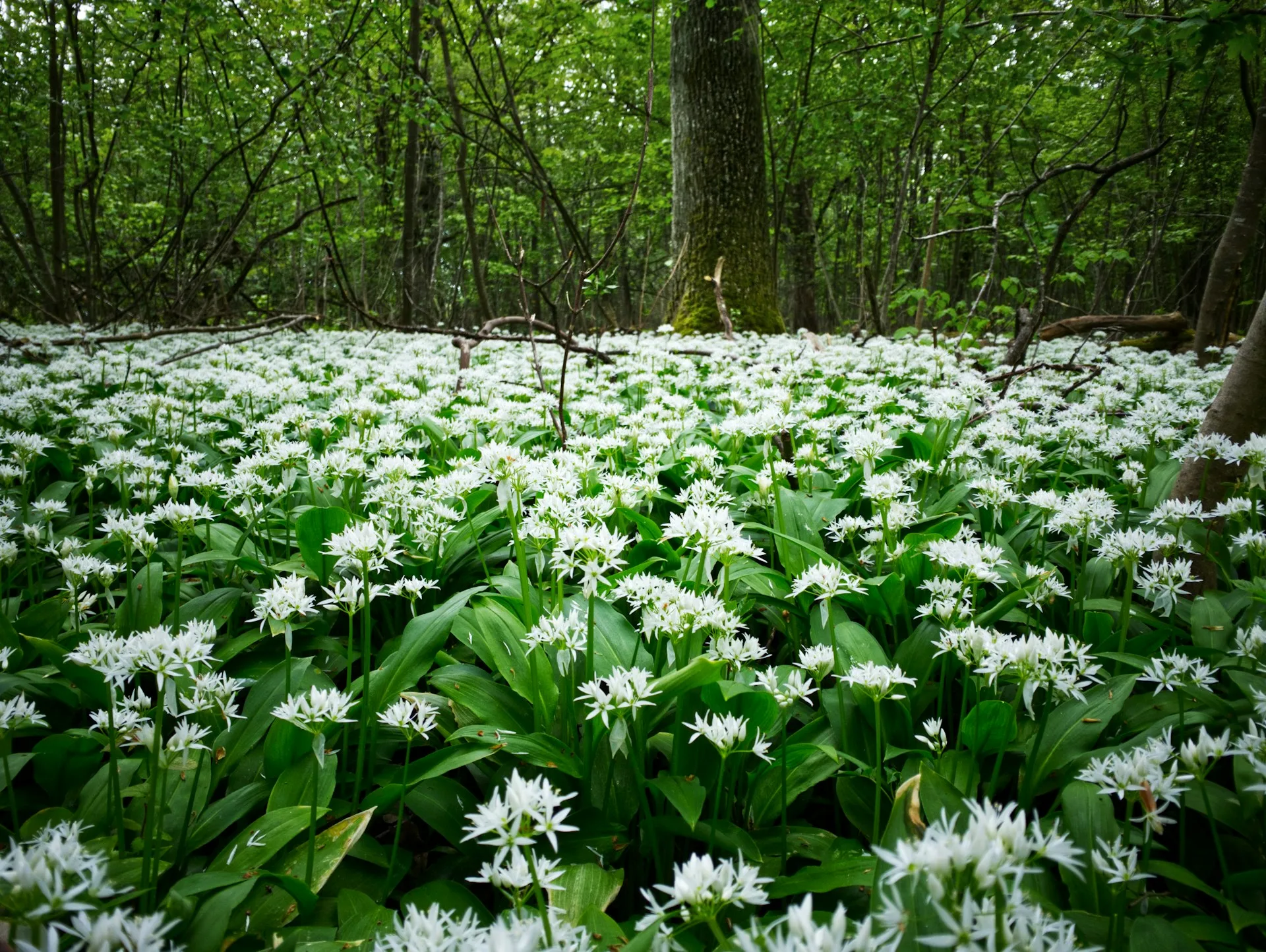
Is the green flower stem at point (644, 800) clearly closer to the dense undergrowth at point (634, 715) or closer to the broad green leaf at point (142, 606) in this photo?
the dense undergrowth at point (634, 715)

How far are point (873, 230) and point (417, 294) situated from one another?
11954 millimetres

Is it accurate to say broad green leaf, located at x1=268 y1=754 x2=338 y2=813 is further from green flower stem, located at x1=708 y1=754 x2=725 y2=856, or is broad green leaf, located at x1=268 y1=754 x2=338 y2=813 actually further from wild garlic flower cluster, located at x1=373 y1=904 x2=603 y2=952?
green flower stem, located at x1=708 y1=754 x2=725 y2=856

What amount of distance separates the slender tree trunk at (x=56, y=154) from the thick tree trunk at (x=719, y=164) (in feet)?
24.5

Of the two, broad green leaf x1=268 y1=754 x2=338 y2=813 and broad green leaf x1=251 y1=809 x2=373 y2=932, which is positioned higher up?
broad green leaf x1=268 y1=754 x2=338 y2=813

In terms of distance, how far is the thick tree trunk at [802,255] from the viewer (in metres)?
14.8

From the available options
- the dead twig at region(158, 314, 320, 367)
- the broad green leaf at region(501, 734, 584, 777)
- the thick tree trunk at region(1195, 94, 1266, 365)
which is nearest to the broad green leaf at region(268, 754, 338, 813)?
the broad green leaf at region(501, 734, 584, 777)

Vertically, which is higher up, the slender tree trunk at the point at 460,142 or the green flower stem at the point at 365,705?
the slender tree trunk at the point at 460,142

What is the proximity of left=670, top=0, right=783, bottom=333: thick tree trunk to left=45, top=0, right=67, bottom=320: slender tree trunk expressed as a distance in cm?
748

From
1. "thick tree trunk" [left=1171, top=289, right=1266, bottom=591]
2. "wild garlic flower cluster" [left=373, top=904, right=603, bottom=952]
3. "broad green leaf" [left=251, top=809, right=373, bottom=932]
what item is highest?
"thick tree trunk" [left=1171, top=289, right=1266, bottom=591]

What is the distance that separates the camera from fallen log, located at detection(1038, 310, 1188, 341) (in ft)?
21.8

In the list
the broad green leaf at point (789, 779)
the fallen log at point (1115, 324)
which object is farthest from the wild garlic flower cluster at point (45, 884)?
the fallen log at point (1115, 324)

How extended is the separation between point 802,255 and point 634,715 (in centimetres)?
1547

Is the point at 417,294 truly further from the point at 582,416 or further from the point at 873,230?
the point at 873,230

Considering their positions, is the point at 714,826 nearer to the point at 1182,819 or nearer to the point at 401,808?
the point at 401,808
